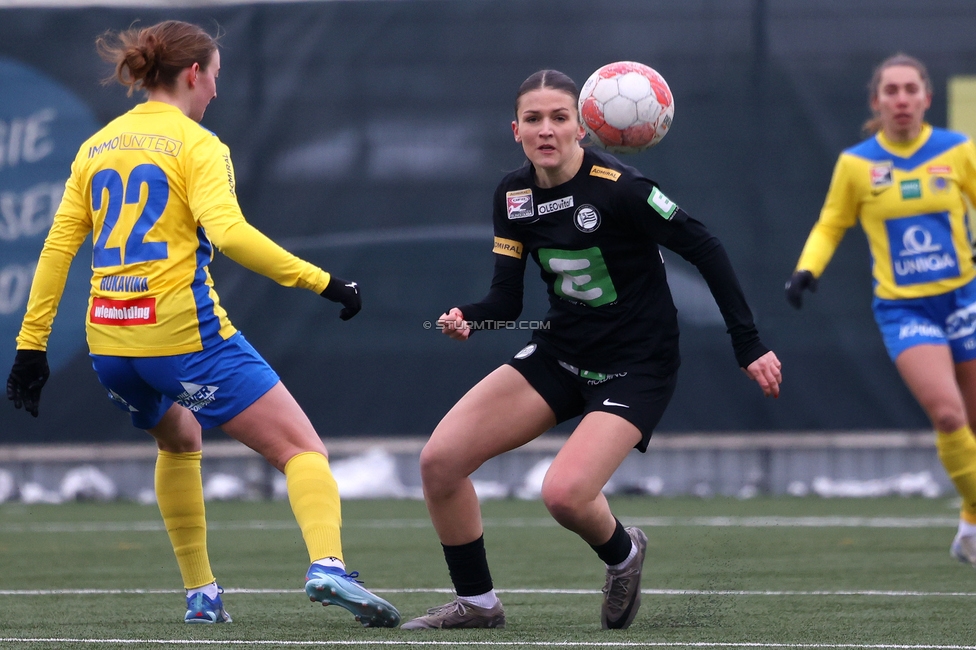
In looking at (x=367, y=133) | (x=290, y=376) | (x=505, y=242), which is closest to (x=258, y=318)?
(x=290, y=376)

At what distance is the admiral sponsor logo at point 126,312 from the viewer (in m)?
4.20

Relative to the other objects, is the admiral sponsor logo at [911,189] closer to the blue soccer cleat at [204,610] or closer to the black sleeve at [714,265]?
the black sleeve at [714,265]

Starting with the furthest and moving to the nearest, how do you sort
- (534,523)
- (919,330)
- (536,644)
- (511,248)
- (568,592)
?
(534,523) < (919,330) < (568,592) < (511,248) < (536,644)

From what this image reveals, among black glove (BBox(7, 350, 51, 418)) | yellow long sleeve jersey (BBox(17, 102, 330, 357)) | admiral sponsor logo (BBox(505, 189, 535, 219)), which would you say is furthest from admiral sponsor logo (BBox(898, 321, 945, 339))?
black glove (BBox(7, 350, 51, 418))

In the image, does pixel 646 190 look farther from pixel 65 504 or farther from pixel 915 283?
pixel 65 504

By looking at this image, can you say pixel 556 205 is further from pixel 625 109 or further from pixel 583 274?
pixel 625 109

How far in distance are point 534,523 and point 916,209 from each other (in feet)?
10.5

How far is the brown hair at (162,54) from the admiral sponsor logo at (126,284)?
2.04ft

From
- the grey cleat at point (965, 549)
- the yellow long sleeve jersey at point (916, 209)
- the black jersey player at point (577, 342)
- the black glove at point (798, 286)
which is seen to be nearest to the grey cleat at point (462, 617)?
the black jersey player at point (577, 342)

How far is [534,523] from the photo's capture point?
27.5 ft

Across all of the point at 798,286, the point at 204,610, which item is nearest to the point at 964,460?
the point at 798,286

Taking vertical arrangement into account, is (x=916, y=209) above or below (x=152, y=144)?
below

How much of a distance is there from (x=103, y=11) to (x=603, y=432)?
681 cm

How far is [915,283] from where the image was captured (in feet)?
20.2
